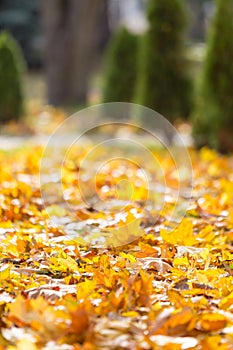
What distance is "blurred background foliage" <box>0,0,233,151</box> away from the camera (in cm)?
857

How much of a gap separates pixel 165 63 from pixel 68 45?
6288mm

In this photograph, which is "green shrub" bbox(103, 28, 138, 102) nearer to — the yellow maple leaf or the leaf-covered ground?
the leaf-covered ground

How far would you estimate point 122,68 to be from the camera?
13031 millimetres

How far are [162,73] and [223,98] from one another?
1362 millimetres

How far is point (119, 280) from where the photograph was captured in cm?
308

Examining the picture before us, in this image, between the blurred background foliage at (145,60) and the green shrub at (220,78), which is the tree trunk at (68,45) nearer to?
the blurred background foliage at (145,60)

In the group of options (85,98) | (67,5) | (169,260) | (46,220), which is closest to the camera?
(169,260)

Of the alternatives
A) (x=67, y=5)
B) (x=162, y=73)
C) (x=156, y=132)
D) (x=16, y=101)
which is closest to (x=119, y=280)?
(x=162, y=73)

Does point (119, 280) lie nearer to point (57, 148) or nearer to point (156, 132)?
point (57, 148)

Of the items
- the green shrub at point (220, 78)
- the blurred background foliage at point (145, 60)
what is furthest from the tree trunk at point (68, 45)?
the green shrub at point (220, 78)

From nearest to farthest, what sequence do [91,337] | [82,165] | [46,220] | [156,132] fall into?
[91,337]
[46,220]
[82,165]
[156,132]

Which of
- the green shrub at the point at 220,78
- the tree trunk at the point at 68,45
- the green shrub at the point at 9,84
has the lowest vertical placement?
the green shrub at the point at 220,78

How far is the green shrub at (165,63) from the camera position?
9398mm

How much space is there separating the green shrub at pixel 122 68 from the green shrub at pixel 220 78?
4330 mm
